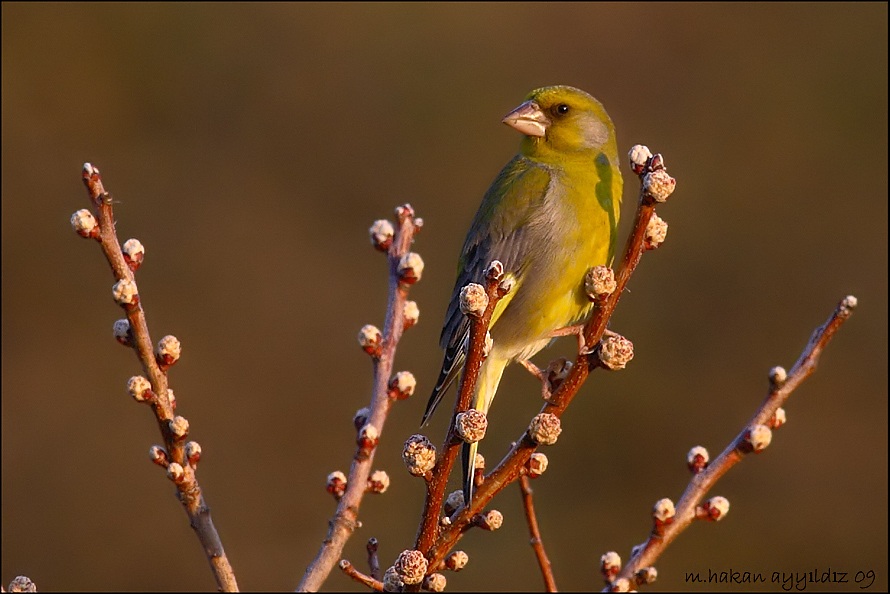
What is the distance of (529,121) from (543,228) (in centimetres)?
53

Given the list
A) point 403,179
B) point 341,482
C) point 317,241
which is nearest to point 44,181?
point 317,241

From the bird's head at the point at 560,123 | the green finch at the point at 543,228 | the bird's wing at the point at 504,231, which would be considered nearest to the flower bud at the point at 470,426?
the green finch at the point at 543,228

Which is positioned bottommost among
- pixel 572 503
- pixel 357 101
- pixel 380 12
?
pixel 572 503

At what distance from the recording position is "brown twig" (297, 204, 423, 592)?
8.68 feet

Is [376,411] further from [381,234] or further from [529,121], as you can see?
[529,121]

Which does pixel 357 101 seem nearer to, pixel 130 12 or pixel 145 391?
pixel 130 12

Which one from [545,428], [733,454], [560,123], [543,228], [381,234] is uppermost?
[560,123]

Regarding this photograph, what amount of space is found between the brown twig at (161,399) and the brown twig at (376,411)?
254mm

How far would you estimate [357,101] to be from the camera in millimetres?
8164

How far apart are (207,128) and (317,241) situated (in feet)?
3.85

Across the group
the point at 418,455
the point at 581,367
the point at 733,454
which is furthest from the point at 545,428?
the point at 733,454

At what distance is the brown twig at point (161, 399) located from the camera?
2.19 metres

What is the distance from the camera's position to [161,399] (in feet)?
7.47

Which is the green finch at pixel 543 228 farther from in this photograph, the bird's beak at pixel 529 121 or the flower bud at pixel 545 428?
the flower bud at pixel 545 428
